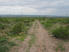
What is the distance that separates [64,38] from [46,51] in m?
3.70

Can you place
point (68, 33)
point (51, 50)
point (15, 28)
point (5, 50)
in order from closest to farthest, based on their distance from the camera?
point (5, 50) < point (51, 50) < point (68, 33) < point (15, 28)

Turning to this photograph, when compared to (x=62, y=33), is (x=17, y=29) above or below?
below

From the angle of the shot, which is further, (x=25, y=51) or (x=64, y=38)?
(x=64, y=38)

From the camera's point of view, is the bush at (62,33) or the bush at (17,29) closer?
the bush at (62,33)

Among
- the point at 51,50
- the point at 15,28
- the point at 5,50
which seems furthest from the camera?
the point at 15,28

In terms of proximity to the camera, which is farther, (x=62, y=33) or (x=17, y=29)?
(x=17, y=29)

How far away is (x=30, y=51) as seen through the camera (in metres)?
7.91

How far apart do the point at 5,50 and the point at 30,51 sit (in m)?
1.30

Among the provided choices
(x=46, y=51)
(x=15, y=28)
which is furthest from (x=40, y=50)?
(x=15, y=28)

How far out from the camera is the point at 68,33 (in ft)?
36.9

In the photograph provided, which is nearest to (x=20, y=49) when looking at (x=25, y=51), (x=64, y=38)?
(x=25, y=51)

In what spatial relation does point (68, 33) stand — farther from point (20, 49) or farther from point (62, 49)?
point (20, 49)

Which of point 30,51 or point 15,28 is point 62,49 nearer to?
point 30,51

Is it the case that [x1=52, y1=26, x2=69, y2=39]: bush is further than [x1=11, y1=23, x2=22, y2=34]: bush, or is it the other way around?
[x1=11, y1=23, x2=22, y2=34]: bush
